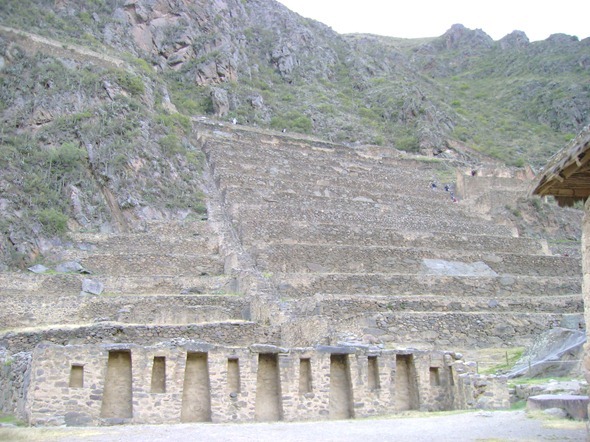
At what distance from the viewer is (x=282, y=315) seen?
2041 cm

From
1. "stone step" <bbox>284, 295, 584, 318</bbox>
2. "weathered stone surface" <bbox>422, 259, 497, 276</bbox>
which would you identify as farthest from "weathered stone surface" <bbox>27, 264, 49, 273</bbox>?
"weathered stone surface" <bbox>422, 259, 497, 276</bbox>

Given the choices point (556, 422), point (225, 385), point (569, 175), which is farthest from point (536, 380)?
point (225, 385)

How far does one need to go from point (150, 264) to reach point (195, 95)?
35.3 m

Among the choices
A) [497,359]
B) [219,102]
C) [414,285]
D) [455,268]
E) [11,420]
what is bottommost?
[11,420]

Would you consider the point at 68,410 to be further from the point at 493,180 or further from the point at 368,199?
the point at 493,180

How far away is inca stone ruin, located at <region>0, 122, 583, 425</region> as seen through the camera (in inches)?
523

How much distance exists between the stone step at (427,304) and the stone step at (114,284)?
3669mm

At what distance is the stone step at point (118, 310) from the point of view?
21406 mm

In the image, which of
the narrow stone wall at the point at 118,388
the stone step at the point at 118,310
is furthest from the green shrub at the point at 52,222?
the narrow stone wall at the point at 118,388

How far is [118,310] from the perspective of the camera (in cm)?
2178

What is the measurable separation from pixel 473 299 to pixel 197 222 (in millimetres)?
12635

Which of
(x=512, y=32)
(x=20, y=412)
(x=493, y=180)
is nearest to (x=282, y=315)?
(x=20, y=412)

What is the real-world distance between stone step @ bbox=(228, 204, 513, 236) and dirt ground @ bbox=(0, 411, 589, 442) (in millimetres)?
18160

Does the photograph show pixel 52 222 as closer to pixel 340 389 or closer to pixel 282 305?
pixel 282 305
